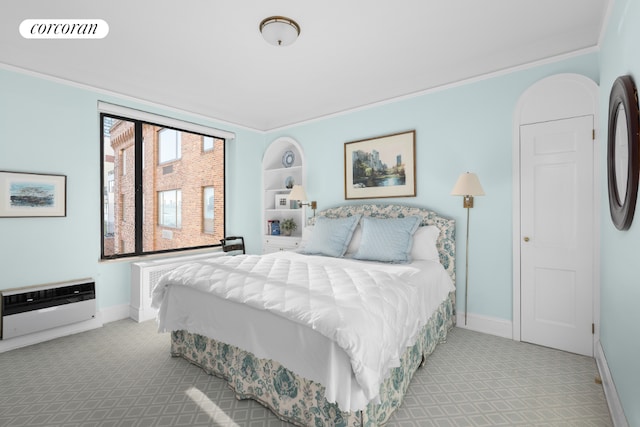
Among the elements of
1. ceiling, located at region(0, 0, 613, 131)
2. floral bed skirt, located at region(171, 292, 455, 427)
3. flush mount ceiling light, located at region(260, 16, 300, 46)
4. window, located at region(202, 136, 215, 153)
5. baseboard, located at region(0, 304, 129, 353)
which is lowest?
baseboard, located at region(0, 304, 129, 353)

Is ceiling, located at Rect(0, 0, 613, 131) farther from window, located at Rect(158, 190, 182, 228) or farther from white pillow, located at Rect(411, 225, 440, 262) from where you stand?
window, located at Rect(158, 190, 182, 228)

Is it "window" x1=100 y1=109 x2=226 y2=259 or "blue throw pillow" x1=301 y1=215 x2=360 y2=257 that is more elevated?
"window" x1=100 y1=109 x2=226 y2=259

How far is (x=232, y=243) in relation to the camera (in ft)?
15.7

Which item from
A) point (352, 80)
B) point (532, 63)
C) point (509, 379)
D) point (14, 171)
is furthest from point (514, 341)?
point (14, 171)

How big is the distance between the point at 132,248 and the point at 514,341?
4.40m

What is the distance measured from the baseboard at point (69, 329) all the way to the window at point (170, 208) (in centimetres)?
267

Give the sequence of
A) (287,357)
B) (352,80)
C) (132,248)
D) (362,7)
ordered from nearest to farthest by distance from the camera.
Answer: (287,357)
(362,7)
(352,80)
(132,248)

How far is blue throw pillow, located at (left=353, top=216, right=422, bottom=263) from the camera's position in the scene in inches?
118

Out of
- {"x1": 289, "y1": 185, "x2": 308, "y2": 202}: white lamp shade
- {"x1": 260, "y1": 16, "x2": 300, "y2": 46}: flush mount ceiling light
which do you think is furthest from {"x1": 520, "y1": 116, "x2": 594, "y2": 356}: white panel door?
{"x1": 289, "y1": 185, "x2": 308, "y2": 202}: white lamp shade

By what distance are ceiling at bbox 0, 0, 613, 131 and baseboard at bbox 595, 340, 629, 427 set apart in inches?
98.6

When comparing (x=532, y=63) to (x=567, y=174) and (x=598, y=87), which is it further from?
(x=567, y=174)

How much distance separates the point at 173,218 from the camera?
19.9 feet

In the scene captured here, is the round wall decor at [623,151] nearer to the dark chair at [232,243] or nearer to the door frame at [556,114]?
the door frame at [556,114]

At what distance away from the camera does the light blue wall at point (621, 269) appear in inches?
57.7
